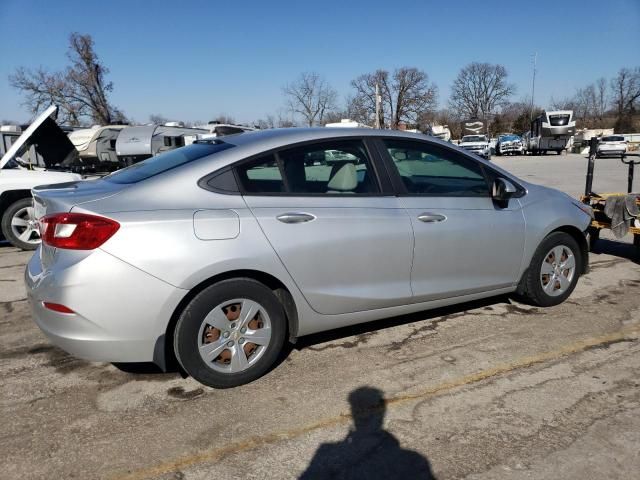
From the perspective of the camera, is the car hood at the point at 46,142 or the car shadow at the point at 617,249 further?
the car hood at the point at 46,142

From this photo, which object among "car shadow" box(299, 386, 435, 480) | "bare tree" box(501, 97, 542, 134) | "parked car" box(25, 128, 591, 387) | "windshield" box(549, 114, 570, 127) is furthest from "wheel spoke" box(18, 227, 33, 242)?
"bare tree" box(501, 97, 542, 134)

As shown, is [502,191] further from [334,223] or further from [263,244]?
[263,244]

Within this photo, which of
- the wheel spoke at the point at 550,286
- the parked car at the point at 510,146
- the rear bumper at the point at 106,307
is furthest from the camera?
the parked car at the point at 510,146

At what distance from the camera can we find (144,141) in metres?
14.8

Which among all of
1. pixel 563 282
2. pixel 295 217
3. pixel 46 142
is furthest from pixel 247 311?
pixel 46 142

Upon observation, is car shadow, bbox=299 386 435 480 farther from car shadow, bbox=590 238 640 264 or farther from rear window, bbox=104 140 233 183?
car shadow, bbox=590 238 640 264

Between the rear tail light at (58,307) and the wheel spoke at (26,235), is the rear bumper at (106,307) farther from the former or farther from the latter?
the wheel spoke at (26,235)

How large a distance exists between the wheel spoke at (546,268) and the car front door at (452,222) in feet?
1.05

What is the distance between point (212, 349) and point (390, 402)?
1.10m

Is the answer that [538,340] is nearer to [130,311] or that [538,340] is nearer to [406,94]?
[130,311]

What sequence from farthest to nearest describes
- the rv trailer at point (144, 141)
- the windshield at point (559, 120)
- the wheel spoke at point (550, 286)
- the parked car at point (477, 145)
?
the windshield at point (559, 120)
the parked car at point (477, 145)
the rv trailer at point (144, 141)
the wheel spoke at point (550, 286)

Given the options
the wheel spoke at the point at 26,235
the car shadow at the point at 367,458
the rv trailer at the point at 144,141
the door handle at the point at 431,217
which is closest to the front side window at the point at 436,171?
the door handle at the point at 431,217

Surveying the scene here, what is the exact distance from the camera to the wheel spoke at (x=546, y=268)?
4184mm

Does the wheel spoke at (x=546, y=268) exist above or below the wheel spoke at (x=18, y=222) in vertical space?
below
